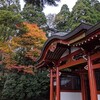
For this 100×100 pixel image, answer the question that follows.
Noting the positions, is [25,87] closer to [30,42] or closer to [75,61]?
[30,42]

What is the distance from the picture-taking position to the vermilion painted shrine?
5176 mm

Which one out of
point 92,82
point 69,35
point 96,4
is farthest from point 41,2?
point 96,4

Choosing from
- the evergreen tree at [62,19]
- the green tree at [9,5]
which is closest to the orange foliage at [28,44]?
the green tree at [9,5]

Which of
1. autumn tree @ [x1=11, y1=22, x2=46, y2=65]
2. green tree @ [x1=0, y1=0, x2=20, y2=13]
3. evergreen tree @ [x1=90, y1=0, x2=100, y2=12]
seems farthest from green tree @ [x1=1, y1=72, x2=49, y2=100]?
evergreen tree @ [x1=90, y1=0, x2=100, y2=12]

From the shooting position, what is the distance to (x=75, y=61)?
21.3 feet

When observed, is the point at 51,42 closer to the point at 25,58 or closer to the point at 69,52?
the point at 69,52

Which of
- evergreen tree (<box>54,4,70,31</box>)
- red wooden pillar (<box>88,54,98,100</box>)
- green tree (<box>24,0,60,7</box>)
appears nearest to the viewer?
green tree (<box>24,0,60,7</box>)

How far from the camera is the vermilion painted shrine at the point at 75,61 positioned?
518cm

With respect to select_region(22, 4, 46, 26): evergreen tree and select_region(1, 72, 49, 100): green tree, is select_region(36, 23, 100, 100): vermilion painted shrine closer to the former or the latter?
select_region(1, 72, 49, 100): green tree

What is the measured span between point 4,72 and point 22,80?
9.83 feet

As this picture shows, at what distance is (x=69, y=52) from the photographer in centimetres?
714

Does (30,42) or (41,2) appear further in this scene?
(30,42)

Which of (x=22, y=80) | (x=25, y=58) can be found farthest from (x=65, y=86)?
(x=25, y=58)

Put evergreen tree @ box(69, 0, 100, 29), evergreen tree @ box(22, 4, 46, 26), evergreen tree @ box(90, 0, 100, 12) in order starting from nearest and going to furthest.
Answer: evergreen tree @ box(69, 0, 100, 29)
evergreen tree @ box(22, 4, 46, 26)
evergreen tree @ box(90, 0, 100, 12)
